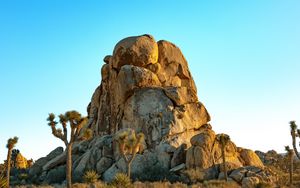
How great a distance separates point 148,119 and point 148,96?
8.92ft

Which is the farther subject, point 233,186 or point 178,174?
point 178,174

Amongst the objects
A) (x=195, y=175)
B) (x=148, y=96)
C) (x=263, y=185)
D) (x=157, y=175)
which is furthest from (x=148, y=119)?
(x=263, y=185)

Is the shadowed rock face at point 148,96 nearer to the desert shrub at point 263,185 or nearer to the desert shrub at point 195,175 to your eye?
the desert shrub at point 195,175

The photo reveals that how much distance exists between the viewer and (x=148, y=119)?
128 ft

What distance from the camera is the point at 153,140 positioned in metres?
38.0

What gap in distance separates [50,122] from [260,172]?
56.5 ft

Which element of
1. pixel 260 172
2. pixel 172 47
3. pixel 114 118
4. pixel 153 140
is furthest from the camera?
pixel 172 47

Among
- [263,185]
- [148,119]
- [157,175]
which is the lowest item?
[263,185]

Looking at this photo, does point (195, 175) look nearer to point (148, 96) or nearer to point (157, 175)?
point (157, 175)

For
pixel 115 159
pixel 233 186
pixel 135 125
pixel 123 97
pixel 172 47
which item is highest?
pixel 172 47

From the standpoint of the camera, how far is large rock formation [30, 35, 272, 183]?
3438cm

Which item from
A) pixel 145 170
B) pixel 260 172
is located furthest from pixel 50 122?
pixel 260 172

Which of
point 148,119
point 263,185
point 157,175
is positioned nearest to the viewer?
point 263,185

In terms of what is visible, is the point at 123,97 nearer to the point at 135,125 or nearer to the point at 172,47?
the point at 135,125
